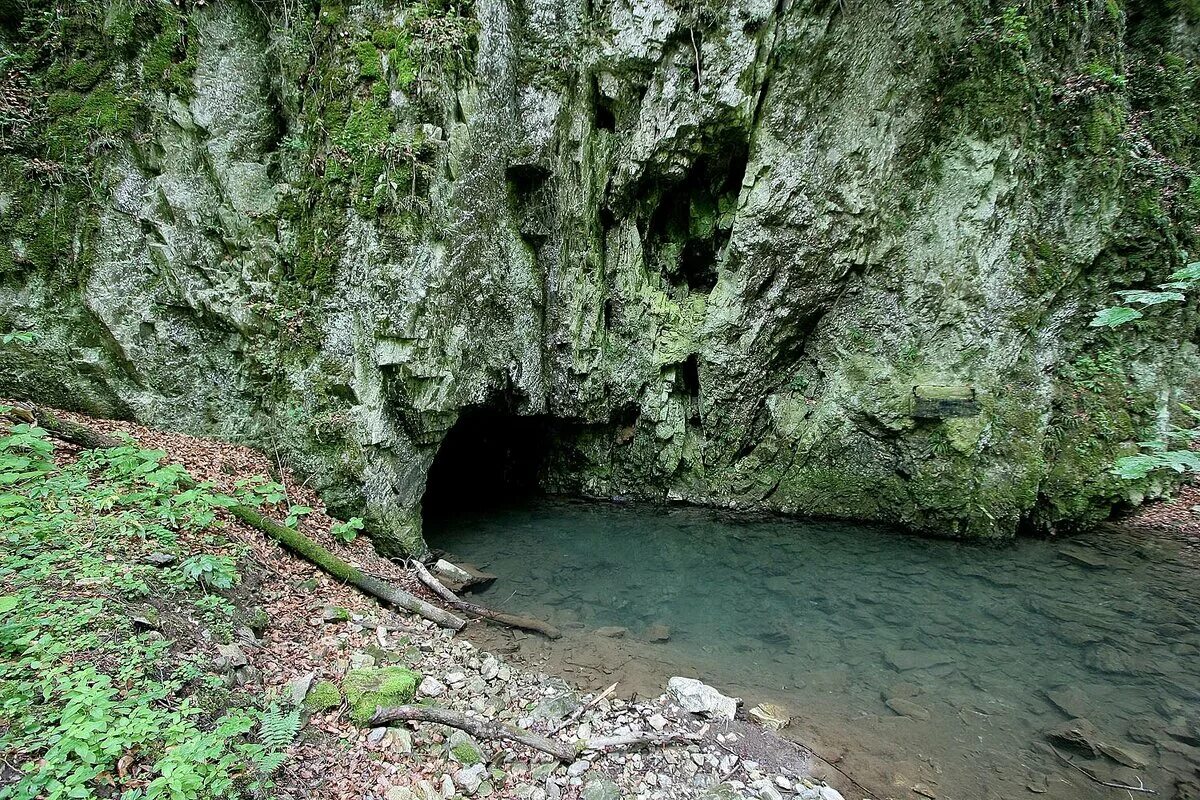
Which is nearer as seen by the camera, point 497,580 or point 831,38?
point 497,580

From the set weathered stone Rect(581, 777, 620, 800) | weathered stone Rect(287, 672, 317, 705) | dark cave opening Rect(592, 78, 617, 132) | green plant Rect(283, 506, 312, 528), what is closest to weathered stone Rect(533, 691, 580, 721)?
weathered stone Rect(581, 777, 620, 800)

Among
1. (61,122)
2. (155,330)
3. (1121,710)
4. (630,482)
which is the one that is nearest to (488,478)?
(630,482)

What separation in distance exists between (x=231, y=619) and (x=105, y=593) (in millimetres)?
831

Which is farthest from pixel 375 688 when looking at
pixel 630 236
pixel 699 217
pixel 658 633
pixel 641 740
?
pixel 699 217

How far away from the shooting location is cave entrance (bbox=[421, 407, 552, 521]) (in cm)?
1081

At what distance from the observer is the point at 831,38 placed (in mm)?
8023

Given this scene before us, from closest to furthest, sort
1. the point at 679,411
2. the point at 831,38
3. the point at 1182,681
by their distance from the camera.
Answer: the point at 1182,681 < the point at 831,38 < the point at 679,411

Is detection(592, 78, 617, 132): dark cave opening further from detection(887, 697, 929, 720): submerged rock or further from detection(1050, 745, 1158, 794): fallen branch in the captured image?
detection(1050, 745, 1158, 794): fallen branch

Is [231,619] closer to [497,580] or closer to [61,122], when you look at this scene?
[497,580]

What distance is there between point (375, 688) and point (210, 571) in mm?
1655

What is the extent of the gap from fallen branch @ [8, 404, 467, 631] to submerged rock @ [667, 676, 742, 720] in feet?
7.98

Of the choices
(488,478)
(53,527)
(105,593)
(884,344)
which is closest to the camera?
(105,593)

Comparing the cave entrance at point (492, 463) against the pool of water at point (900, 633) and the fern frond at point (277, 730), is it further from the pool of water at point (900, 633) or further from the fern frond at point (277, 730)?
the fern frond at point (277, 730)

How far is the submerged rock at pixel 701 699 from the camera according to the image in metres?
4.65
